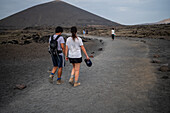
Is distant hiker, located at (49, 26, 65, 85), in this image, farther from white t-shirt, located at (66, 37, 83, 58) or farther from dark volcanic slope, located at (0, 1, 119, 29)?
dark volcanic slope, located at (0, 1, 119, 29)

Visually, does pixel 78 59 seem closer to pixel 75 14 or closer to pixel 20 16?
pixel 75 14

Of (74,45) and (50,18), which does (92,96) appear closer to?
(74,45)

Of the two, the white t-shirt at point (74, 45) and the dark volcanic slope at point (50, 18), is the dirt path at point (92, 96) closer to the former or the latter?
the white t-shirt at point (74, 45)

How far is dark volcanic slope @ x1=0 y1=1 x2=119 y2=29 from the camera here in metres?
140

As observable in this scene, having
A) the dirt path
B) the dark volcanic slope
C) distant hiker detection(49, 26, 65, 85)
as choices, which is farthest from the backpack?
the dark volcanic slope

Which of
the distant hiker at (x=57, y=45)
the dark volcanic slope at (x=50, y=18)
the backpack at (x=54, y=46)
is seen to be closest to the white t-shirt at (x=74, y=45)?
the distant hiker at (x=57, y=45)

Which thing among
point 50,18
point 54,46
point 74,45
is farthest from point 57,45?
point 50,18

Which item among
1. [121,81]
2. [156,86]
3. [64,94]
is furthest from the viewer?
[121,81]

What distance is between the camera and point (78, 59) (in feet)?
16.3

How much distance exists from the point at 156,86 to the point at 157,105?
132 cm

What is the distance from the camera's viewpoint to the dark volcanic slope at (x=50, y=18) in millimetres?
140012

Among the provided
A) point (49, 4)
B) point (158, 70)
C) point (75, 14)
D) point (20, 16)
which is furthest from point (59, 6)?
point (158, 70)

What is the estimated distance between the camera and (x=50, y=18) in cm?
15138

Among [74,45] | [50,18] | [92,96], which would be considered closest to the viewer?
[92,96]
